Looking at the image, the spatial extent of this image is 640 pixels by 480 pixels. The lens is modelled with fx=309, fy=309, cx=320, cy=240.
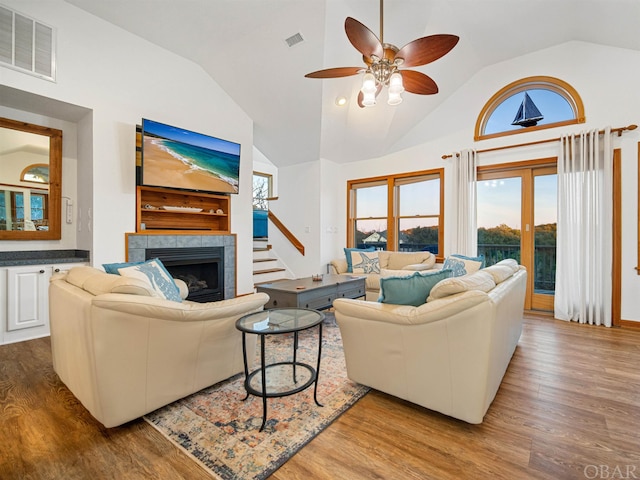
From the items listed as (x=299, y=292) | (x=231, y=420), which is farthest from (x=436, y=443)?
(x=299, y=292)

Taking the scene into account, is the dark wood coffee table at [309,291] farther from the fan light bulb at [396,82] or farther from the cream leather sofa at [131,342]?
the fan light bulb at [396,82]

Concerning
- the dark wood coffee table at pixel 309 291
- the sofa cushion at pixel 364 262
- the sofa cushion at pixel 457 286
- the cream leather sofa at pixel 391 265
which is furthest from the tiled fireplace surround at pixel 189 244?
the sofa cushion at pixel 457 286

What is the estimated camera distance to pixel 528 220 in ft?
14.9

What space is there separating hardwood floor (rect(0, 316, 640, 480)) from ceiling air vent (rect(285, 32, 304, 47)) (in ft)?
13.3

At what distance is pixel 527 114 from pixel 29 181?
660 centimetres

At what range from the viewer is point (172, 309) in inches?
70.2

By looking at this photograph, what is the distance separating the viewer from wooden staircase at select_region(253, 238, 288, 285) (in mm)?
5582

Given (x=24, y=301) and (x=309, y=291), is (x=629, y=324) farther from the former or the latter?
(x=24, y=301)

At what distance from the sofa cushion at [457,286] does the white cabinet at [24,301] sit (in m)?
3.90

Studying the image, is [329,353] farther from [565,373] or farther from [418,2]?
[418,2]

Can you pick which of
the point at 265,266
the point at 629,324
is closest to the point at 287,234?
the point at 265,266

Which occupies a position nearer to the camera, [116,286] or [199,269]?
[116,286]

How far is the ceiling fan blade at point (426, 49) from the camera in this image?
2.44 meters

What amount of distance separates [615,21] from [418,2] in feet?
7.07
